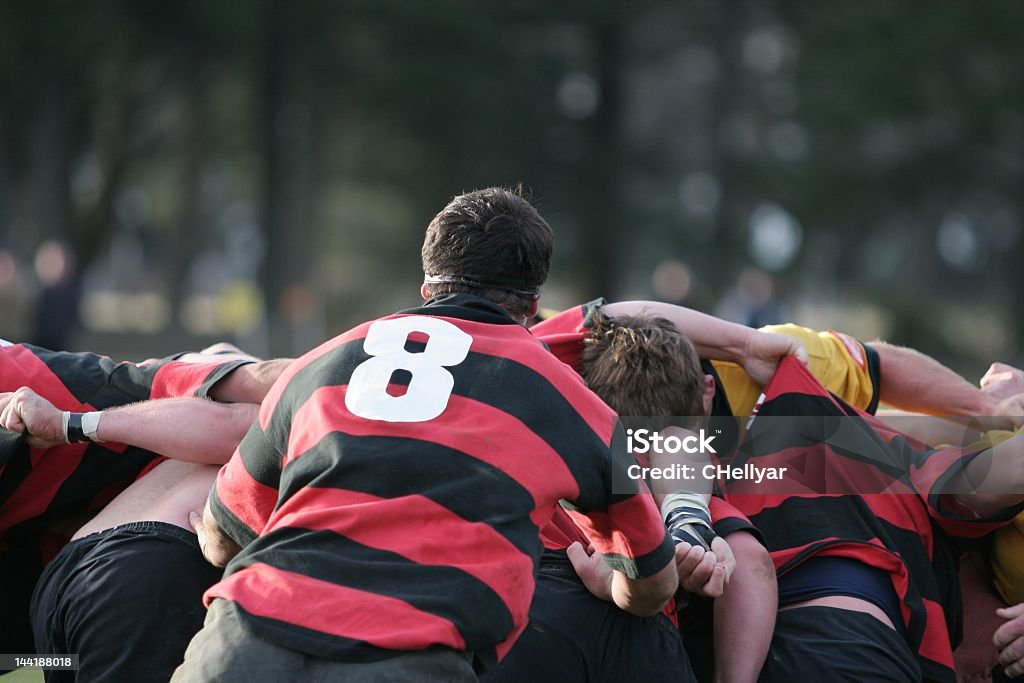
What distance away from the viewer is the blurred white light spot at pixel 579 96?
26.8 metres

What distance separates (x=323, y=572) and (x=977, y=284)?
44.4 metres

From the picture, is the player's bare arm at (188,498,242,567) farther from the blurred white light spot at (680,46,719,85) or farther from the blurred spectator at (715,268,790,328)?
the blurred white light spot at (680,46,719,85)

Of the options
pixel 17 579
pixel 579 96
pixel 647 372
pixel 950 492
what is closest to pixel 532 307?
pixel 647 372

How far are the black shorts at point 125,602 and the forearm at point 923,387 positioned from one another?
8.35 ft

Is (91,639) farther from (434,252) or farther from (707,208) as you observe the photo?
(707,208)

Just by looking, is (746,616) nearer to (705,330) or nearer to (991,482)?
(991,482)

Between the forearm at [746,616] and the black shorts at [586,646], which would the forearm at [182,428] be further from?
the forearm at [746,616]

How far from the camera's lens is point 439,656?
2482 millimetres

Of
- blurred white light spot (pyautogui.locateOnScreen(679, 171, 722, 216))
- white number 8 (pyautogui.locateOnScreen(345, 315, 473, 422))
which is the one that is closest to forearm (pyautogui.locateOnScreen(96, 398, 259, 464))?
white number 8 (pyautogui.locateOnScreen(345, 315, 473, 422))

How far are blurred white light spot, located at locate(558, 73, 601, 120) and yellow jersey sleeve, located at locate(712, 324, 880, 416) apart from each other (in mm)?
22809

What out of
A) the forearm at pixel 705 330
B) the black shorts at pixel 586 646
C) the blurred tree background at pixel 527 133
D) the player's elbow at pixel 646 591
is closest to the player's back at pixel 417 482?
the player's elbow at pixel 646 591

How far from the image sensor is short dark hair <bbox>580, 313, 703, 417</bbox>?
3625 mm

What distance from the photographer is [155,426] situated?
11.1 ft

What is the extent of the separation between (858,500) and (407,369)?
1.71 meters
